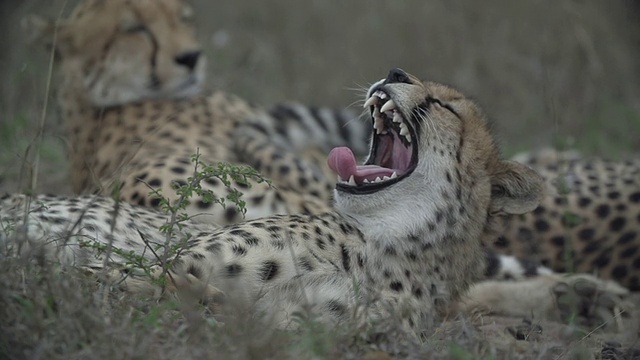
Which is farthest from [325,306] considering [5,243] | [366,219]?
[5,243]

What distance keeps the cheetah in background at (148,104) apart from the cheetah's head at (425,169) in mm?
Answer: 1362

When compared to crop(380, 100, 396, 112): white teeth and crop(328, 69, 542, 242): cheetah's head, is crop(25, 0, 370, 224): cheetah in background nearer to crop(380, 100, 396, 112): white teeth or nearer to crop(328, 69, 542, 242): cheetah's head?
crop(328, 69, 542, 242): cheetah's head

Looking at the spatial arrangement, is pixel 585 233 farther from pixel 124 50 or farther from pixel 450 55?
pixel 450 55

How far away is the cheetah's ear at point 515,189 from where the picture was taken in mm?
4109

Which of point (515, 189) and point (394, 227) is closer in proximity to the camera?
point (394, 227)

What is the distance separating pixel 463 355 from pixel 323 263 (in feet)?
2.82

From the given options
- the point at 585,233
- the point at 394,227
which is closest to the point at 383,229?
the point at 394,227

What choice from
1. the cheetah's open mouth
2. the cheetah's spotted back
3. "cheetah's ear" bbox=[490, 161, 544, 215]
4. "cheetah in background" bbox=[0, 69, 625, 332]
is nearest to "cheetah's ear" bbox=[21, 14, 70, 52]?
"cheetah in background" bbox=[0, 69, 625, 332]

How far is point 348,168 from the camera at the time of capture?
388 cm

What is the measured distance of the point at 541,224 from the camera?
5.34m

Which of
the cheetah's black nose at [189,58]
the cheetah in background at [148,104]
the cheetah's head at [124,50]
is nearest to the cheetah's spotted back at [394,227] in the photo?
the cheetah in background at [148,104]

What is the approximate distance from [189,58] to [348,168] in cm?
233

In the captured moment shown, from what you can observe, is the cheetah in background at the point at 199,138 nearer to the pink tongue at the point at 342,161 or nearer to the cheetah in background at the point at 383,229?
the cheetah in background at the point at 383,229

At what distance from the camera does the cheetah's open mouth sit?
3873 mm
